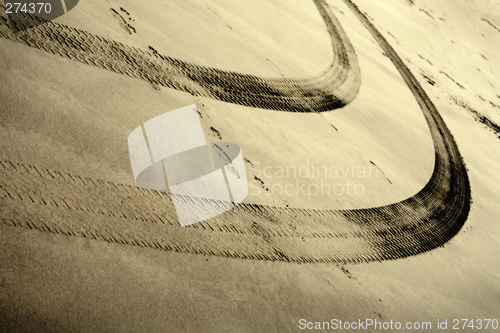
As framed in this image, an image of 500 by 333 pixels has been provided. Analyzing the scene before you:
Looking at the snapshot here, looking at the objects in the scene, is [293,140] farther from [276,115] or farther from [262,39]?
[262,39]

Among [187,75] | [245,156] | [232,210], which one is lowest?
[232,210]

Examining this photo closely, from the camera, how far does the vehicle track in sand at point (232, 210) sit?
1.23m

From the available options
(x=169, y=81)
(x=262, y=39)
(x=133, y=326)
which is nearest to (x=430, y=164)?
(x=262, y=39)

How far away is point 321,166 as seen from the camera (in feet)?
5.69

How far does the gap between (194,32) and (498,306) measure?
8.00 feet
